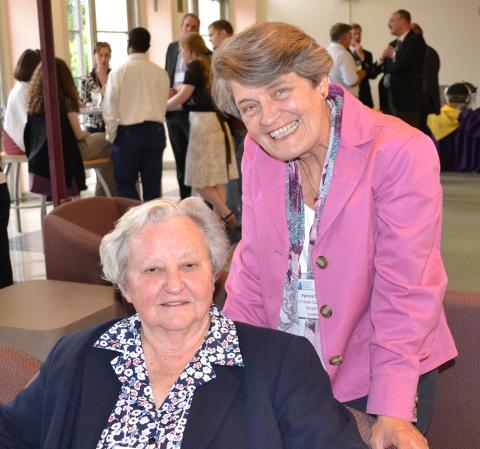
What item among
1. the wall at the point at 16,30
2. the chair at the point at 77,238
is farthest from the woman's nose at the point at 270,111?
the wall at the point at 16,30

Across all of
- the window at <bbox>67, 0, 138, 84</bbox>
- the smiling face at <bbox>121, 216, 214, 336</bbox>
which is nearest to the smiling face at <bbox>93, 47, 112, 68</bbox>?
the window at <bbox>67, 0, 138, 84</bbox>

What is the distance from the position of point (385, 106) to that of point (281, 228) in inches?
318

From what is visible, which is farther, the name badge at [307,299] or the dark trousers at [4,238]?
the dark trousers at [4,238]

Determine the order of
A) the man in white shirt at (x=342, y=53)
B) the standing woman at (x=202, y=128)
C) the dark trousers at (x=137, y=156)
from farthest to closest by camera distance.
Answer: the man in white shirt at (x=342, y=53) → the standing woman at (x=202, y=128) → the dark trousers at (x=137, y=156)

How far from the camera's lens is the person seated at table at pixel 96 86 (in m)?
6.75

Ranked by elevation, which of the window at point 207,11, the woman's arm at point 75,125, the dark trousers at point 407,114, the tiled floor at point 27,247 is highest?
the window at point 207,11

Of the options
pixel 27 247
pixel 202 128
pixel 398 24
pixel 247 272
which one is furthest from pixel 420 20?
pixel 247 272

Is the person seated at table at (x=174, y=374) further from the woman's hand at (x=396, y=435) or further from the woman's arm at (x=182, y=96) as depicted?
the woman's arm at (x=182, y=96)

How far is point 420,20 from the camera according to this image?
14305mm

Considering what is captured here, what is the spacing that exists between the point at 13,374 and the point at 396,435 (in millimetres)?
952

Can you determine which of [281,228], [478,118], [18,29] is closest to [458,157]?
[478,118]

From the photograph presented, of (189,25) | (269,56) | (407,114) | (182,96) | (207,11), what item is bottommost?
(407,114)

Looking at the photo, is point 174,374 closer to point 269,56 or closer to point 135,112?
point 269,56

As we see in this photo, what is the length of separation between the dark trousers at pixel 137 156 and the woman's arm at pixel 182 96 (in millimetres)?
236
